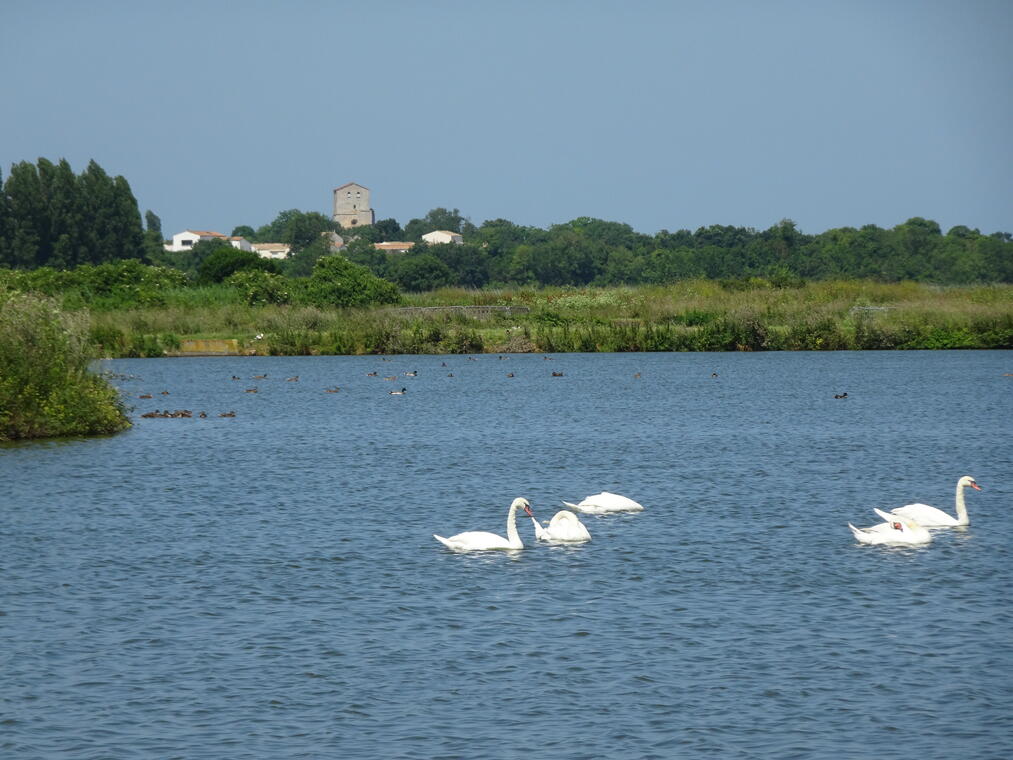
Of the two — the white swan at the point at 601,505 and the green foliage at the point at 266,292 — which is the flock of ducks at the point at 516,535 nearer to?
the white swan at the point at 601,505

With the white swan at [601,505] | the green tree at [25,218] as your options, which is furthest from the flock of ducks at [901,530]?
the green tree at [25,218]

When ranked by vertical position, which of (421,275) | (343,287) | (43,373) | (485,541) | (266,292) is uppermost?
(421,275)

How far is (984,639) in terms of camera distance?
51.9 feet

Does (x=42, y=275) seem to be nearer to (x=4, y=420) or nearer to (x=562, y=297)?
(x=562, y=297)

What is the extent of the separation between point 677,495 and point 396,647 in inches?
474

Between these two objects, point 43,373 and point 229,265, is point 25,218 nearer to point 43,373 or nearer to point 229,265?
point 229,265

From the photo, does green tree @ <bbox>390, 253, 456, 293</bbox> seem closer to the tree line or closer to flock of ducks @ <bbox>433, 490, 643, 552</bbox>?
the tree line

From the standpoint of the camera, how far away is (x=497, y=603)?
700 inches

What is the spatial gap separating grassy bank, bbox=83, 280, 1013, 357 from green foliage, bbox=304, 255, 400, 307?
2.91 m

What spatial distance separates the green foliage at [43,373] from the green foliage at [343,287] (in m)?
53.5

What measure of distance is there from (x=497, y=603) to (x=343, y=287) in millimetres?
73638

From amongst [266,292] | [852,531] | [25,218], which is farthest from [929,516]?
[25,218]

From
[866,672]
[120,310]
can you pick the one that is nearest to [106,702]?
[866,672]

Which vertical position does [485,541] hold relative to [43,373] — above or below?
below
